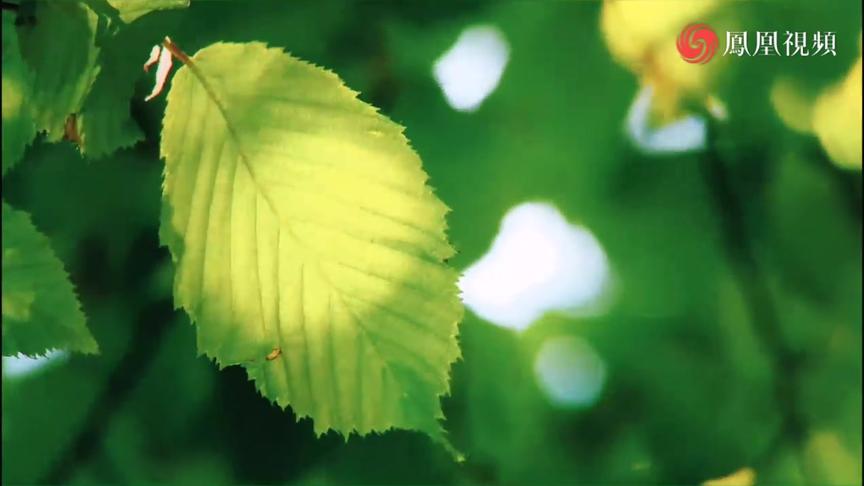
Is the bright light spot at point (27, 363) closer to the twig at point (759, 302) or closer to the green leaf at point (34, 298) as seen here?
the green leaf at point (34, 298)

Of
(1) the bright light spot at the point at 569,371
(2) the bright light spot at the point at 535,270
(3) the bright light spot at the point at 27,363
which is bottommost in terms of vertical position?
(1) the bright light spot at the point at 569,371

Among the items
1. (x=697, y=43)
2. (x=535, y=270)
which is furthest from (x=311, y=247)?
Answer: (x=697, y=43)

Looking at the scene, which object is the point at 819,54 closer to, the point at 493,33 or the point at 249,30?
the point at 493,33

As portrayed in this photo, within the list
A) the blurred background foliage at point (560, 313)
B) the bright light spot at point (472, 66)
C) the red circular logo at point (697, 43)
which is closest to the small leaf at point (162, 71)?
the blurred background foliage at point (560, 313)

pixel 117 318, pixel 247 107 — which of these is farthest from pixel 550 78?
pixel 117 318

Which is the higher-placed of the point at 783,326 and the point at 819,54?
the point at 819,54
